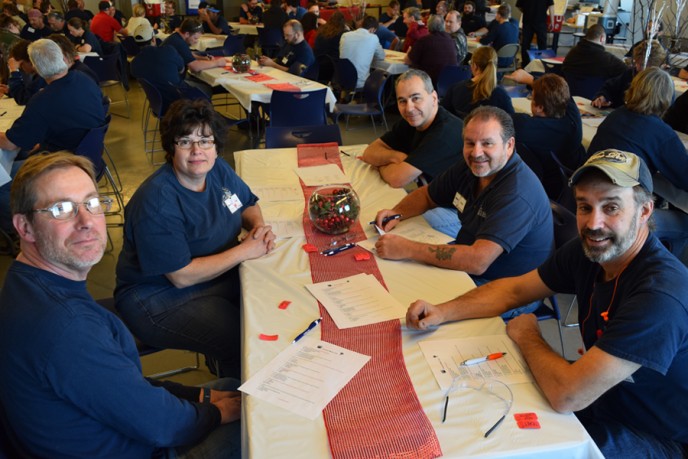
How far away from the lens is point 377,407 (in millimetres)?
1330

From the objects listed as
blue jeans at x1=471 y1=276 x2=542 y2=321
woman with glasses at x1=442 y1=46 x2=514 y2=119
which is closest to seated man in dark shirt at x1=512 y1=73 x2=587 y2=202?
woman with glasses at x1=442 y1=46 x2=514 y2=119

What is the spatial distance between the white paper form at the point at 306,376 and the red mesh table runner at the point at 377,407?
1.0 inches

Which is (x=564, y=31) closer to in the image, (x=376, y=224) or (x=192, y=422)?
(x=376, y=224)

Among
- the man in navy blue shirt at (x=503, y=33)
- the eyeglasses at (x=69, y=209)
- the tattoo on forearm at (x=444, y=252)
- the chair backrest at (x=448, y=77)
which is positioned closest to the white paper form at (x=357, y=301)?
the tattoo on forearm at (x=444, y=252)

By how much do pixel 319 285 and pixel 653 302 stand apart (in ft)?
3.38

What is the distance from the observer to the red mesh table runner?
1209 millimetres

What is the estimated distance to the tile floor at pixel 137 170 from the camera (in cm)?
271

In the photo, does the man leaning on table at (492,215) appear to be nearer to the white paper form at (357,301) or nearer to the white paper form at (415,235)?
the white paper form at (415,235)

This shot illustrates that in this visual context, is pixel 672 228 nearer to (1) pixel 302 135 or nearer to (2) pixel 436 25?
(1) pixel 302 135

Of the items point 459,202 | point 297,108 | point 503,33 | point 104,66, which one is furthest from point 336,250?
point 503,33

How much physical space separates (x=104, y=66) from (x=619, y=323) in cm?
727

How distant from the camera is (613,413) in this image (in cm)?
155

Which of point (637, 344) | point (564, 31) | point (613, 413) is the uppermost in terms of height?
point (637, 344)

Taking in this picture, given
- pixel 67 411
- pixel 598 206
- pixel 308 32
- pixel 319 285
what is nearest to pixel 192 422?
pixel 67 411
